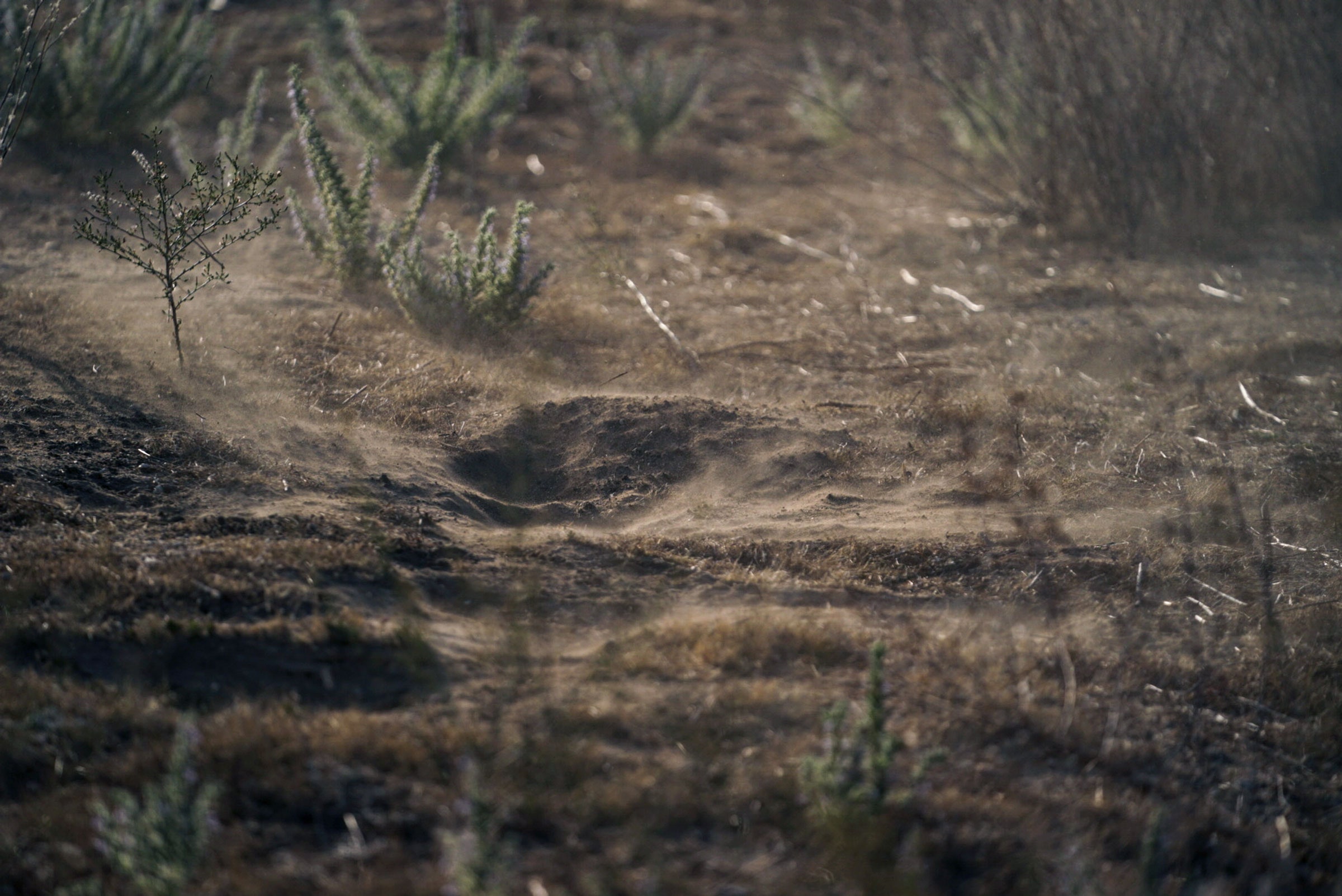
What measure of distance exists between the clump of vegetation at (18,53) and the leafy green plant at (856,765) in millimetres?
3790

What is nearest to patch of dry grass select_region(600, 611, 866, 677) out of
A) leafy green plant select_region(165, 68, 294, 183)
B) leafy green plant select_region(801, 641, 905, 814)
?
leafy green plant select_region(801, 641, 905, 814)

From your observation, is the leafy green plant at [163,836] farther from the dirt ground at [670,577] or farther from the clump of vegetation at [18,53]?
the clump of vegetation at [18,53]

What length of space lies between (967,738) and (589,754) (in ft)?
2.87

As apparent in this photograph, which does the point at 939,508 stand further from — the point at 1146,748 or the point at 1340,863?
the point at 1340,863

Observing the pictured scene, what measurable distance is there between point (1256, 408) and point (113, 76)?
6.10 m

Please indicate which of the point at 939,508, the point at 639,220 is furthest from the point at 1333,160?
the point at 939,508

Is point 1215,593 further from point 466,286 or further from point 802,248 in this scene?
point 802,248

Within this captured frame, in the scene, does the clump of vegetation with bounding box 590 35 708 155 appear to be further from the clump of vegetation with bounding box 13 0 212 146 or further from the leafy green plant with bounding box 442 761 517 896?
the leafy green plant with bounding box 442 761 517 896

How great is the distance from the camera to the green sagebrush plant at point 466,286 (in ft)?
14.6

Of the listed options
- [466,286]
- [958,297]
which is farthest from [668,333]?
[958,297]

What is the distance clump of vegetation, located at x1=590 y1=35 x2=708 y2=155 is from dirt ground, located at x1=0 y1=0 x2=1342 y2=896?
2.20m

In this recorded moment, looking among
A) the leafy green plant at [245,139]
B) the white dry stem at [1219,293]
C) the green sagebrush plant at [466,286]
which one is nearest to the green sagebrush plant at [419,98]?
the leafy green plant at [245,139]

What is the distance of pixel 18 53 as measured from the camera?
4570 mm

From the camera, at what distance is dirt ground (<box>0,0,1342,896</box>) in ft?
7.02
